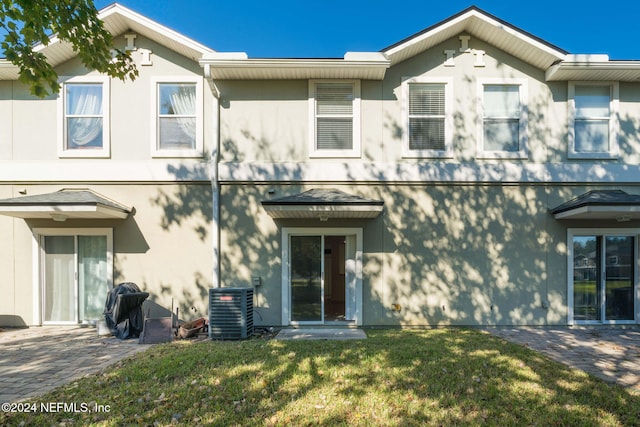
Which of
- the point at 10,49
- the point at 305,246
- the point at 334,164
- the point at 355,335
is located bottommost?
the point at 355,335

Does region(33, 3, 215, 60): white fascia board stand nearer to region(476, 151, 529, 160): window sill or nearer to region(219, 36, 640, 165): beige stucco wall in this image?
region(219, 36, 640, 165): beige stucco wall

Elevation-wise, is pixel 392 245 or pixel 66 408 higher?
pixel 392 245

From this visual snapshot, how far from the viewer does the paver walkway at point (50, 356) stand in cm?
524

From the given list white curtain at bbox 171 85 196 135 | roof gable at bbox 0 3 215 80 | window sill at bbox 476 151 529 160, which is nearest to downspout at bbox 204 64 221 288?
white curtain at bbox 171 85 196 135

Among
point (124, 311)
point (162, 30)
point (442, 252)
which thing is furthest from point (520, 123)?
point (124, 311)

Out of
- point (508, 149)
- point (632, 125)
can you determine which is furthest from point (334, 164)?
point (632, 125)

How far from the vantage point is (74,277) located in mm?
8945

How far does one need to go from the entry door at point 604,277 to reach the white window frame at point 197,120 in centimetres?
951

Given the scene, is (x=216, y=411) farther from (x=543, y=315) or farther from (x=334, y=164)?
(x=543, y=315)

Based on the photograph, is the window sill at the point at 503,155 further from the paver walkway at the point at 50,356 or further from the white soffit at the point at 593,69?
the paver walkway at the point at 50,356

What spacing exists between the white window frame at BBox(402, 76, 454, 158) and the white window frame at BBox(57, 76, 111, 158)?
23.8 feet

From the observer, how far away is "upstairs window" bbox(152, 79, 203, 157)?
8.97 metres

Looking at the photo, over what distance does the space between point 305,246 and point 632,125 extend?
863 centimetres

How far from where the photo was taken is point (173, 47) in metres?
8.95
